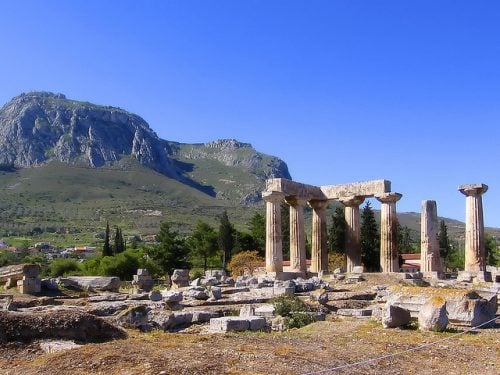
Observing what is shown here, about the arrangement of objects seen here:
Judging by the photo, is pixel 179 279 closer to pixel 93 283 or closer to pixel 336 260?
pixel 93 283

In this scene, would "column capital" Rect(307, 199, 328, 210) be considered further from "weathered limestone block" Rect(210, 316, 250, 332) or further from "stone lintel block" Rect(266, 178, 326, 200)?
"weathered limestone block" Rect(210, 316, 250, 332)

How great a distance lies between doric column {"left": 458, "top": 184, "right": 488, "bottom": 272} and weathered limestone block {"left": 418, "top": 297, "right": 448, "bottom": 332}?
23.0m

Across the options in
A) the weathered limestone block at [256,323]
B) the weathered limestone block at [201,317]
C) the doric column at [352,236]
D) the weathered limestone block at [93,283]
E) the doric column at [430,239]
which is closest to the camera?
the weathered limestone block at [256,323]

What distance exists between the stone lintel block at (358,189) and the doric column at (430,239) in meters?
2.83

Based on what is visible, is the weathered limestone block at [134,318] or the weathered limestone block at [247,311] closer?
the weathered limestone block at [134,318]

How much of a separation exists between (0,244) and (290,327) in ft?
407

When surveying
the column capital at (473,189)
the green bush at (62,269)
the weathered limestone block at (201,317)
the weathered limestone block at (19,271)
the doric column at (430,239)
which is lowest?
the green bush at (62,269)

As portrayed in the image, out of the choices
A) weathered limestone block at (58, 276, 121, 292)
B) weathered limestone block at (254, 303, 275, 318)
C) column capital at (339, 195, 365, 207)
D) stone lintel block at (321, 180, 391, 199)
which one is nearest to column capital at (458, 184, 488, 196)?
stone lintel block at (321, 180, 391, 199)

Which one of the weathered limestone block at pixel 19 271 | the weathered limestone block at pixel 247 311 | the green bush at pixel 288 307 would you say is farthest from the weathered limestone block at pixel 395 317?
the weathered limestone block at pixel 19 271

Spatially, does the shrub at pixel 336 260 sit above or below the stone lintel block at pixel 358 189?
below

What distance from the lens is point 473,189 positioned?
1422 inches

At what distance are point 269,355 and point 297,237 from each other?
93.9 feet

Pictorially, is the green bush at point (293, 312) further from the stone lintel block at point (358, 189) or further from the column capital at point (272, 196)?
the stone lintel block at point (358, 189)

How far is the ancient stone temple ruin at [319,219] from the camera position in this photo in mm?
36281
